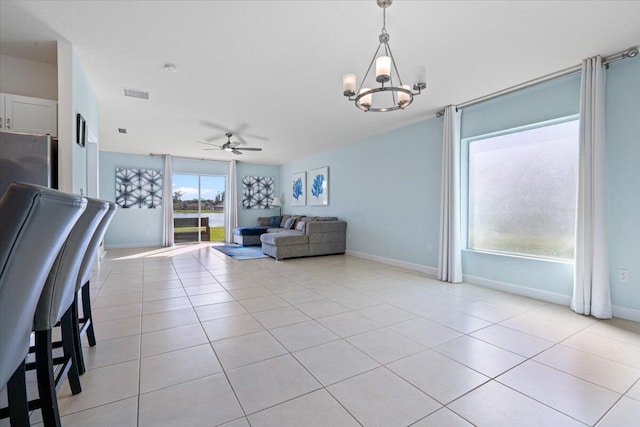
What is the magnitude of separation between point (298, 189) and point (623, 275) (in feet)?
23.5

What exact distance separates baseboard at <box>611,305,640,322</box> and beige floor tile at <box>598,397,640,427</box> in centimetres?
170

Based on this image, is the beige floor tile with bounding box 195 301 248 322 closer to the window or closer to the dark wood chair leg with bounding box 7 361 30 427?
the dark wood chair leg with bounding box 7 361 30 427

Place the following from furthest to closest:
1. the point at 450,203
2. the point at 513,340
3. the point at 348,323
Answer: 1. the point at 450,203
2. the point at 348,323
3. the point at 513,340

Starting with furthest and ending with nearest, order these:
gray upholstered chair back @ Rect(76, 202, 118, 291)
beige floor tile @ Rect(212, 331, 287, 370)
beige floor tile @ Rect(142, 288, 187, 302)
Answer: beige floor tile @ Rect(142, 288, 187, 302)
beige floor tile @ Rect(212, 331, 287, 370)
gray upholstered chair back @ Rect(76, 202, 118, 291)

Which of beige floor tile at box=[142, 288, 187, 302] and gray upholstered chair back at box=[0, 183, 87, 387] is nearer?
gray upholstered chair back at box=[0, 183, 87, 387]

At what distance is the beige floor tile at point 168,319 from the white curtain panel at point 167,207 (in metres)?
5.83

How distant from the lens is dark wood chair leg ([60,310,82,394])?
5.41 feet

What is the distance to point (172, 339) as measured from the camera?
7.80 ft

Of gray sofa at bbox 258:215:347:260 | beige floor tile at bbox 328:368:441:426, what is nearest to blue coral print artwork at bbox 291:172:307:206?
gray sofa at bbox 258:215:347:260

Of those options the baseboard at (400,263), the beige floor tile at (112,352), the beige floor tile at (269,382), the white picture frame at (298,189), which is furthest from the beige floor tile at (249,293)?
the white picture frame at (298,189)

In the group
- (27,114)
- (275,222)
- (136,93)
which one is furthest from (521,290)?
(275,222)

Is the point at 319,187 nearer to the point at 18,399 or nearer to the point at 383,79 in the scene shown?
the point at 383,79

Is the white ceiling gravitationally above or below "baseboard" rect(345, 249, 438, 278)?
above

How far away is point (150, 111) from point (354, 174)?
4.11 metres
